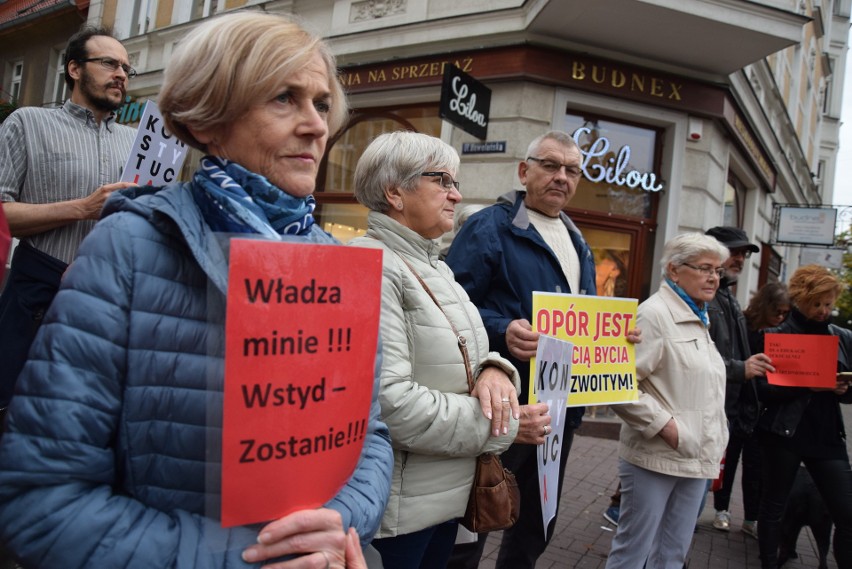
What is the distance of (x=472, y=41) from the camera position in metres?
8.26

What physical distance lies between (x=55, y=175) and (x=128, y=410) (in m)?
1.70

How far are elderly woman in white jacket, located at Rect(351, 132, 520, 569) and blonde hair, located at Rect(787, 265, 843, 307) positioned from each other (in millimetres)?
2962

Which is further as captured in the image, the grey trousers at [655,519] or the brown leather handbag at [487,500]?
the grey trousers at [655,519]

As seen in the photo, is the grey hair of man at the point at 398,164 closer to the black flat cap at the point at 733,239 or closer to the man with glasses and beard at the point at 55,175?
the man with glasses and beard at the point at 55,175

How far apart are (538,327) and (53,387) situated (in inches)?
73.4

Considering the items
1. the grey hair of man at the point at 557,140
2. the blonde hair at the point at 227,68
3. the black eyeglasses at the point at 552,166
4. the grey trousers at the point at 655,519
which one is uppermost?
the grey hair of man at the point at 557,140

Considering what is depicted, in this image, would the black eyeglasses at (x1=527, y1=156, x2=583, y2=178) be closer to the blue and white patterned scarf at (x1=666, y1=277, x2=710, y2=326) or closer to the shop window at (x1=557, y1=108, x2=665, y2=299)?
the blue and white patterned scarf at (x1=666, y1=277, x2=710, y2=326)

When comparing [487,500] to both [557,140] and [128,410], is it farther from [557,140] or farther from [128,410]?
[557,140]

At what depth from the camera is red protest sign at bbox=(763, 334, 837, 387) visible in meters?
3.71

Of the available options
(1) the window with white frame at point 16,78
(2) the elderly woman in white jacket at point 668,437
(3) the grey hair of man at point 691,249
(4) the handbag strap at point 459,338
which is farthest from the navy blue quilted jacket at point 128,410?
(1) the window with white frame at point 16,78

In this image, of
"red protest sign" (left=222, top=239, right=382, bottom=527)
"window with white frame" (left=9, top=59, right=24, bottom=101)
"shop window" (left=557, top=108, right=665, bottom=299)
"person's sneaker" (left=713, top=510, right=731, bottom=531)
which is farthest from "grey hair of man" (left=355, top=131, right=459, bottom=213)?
"window with white frame" (left=9, top=59, right=24, bottom=101)

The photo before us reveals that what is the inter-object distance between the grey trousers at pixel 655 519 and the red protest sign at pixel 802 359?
1.26 m

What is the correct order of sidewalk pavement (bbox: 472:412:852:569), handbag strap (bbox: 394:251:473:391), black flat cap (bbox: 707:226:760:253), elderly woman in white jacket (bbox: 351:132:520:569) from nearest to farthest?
elderly woman in white jacket (bbox: 351:132:520:569) → handbag strap (bbox: 394:251:473:391) → sidewalk pavement (bbox: 472:412:852:569) → black flat cap (bbox: 707:226:760:253)

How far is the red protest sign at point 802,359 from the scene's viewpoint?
3.71 meters
